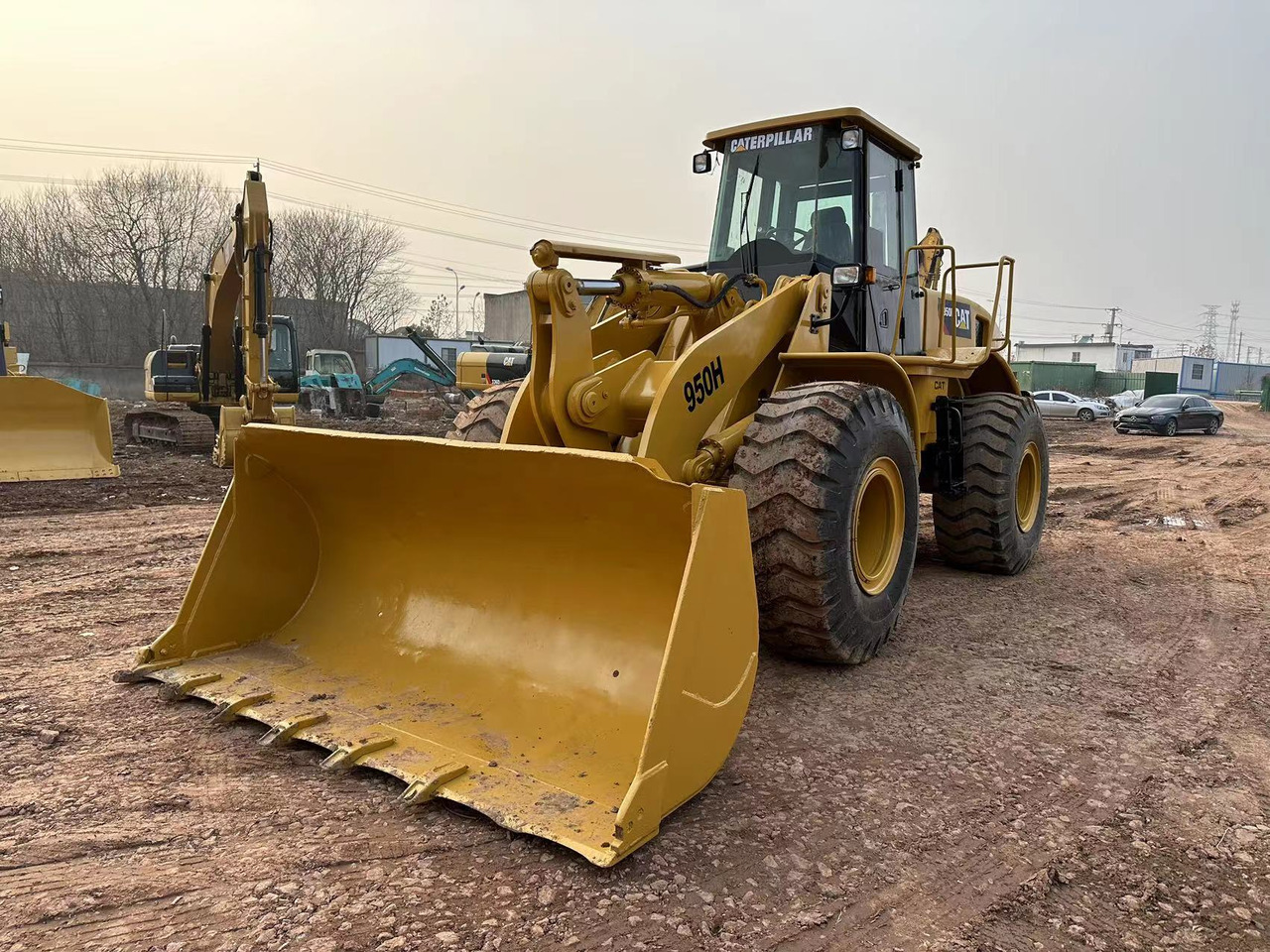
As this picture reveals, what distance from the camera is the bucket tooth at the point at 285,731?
2.98 metres

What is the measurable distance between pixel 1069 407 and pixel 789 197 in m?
32.1

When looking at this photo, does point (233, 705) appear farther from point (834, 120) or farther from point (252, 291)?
point (252, 291)

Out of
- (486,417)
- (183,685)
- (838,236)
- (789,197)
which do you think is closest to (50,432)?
(486,417)

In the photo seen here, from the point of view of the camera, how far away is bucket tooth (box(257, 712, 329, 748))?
9.79 ft

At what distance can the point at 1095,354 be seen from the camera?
262ft

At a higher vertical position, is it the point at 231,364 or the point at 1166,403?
the point at 231,364

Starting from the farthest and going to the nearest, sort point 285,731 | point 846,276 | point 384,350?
point 384,350 < point 846,276 < point 285,731

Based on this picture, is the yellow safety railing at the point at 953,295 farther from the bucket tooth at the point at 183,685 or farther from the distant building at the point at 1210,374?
the distant building at the point at 1210,374

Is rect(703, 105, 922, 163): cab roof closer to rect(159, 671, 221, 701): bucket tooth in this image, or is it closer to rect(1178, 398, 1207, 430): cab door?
rect(159, 671, 221, 701): bucket tooth

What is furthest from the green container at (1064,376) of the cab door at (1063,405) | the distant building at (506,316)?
the distant building at (506,316)

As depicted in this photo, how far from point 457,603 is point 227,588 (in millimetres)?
1058

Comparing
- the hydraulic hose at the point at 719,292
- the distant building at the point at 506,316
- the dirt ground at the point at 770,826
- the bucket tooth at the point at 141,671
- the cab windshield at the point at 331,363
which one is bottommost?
the dirt ground at the point at 770,826

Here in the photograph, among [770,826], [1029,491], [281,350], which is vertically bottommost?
[770,826]

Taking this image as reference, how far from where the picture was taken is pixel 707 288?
4734 millimetres
